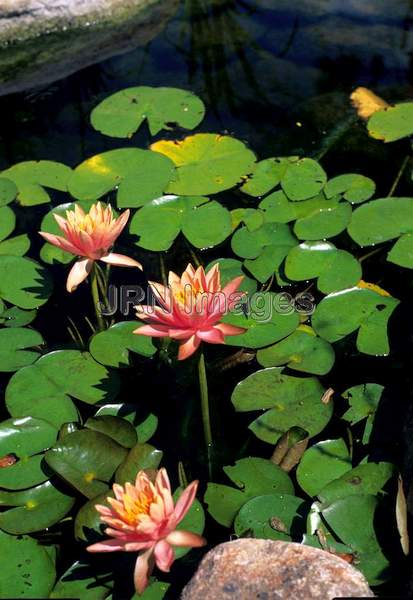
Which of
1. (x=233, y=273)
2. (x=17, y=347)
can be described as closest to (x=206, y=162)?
(x=233, y=273)

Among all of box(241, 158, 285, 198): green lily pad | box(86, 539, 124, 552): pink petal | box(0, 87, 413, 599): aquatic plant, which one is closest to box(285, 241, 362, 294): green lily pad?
box(0, 87, 413, 599): aquatic plant

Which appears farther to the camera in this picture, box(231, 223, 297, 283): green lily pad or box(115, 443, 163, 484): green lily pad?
box(231, 223, 297, 283): green lily pad

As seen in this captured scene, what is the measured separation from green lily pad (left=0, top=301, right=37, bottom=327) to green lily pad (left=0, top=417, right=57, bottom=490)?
0.52 metres

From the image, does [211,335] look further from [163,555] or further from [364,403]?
[364,403]

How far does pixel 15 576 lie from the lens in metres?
2.00

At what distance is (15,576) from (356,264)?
1672 mm

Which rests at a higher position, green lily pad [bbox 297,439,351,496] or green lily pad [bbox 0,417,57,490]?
green lily pad [bbox 0,417,57,490]

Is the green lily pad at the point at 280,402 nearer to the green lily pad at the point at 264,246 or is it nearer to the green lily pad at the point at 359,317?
the green lily pad at the point at 359,317

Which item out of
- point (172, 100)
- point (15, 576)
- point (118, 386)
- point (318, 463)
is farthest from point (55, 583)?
point (172, 100)

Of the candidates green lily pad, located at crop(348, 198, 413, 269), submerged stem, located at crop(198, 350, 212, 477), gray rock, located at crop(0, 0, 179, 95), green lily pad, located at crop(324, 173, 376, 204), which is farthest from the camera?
gray rock, located at crop(0, 0, 179, 95)

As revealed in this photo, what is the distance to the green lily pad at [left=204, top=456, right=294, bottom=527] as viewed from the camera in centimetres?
214

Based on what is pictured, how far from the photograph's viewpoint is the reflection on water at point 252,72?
3.79 metres

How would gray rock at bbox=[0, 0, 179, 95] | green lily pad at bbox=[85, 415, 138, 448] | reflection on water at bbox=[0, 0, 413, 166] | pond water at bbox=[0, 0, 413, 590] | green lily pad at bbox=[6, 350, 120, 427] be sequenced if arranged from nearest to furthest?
green lily pad at bbox=[85, 415, 138, 448] → green lily pad at bbox=[6, 350, 120, 427] → pond water at bbox=[0, 0, 413, 590] → reflection on water at bbox=[0, 0, 413, 166] → gray rock at bbox=[0, 0, 179, 95]

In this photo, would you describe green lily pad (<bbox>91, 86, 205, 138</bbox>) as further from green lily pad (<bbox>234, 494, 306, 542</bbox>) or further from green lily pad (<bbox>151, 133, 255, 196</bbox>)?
green lily pad (<bbox>234, 494, 306, 542</bbox>)
